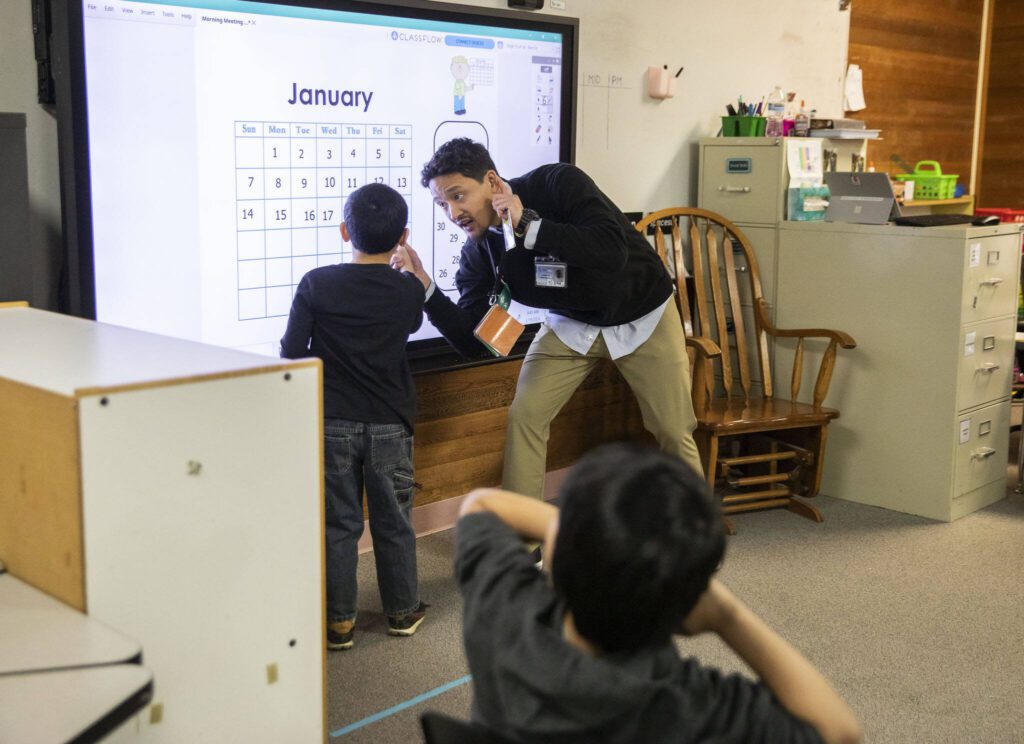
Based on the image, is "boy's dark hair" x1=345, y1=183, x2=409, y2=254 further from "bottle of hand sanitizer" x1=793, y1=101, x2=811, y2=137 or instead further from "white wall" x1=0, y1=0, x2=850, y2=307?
"bottle of hand sanitizer" x1=793, y1=101, x2=811, y2=137

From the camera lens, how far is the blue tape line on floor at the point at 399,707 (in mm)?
2318

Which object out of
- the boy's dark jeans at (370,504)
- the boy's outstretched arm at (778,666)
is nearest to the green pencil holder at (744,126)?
the boy's dark jeans at (370,504)

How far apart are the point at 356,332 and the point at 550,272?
0.69 m

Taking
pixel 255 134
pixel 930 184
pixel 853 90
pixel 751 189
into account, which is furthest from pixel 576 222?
pixel 930 184

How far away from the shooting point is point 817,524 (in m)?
3.73

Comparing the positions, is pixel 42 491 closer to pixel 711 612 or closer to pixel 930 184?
pixel 711 612

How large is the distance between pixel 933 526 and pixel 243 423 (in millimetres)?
2977

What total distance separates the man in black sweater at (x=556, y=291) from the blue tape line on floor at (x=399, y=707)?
2.64ft

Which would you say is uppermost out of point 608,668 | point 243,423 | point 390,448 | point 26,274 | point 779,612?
point 26,274

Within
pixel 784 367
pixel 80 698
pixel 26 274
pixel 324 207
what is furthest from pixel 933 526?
pixel 80 698

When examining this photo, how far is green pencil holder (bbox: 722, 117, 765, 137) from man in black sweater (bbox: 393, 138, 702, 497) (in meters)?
1.17

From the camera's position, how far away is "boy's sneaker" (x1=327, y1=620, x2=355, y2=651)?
8.78 feet

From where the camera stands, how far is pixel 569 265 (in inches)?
119

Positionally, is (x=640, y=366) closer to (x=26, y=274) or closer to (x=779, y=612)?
(x=779, y=612)
